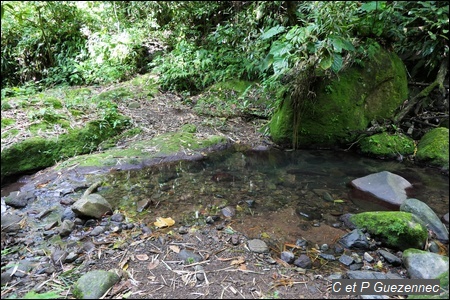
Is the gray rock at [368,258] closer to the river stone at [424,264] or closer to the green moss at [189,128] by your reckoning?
the river stone at [424,264]

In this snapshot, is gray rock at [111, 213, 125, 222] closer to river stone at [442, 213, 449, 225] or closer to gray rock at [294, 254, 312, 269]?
gray rock at [294, 254, 312, 269]

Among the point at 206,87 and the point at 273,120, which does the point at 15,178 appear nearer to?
the point at 273,120

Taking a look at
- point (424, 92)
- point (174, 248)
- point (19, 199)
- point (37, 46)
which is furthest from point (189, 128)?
point (37, 46)

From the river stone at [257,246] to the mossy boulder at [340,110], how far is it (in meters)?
2.63

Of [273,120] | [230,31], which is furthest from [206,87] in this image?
[273,120]

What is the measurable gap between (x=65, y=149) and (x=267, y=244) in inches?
117

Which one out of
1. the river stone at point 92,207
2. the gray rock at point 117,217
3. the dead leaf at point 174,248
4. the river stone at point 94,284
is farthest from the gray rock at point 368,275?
the river stone at point 92,207

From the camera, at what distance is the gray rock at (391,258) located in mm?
2371

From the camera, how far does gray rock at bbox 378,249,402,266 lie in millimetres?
2371

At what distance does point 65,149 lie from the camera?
4066 millimetres

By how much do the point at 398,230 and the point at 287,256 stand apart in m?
0.95

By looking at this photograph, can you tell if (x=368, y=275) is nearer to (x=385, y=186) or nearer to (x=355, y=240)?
(x=355, y=240)

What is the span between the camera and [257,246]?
249 cm

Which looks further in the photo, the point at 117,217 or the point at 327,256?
the point at 117,217
